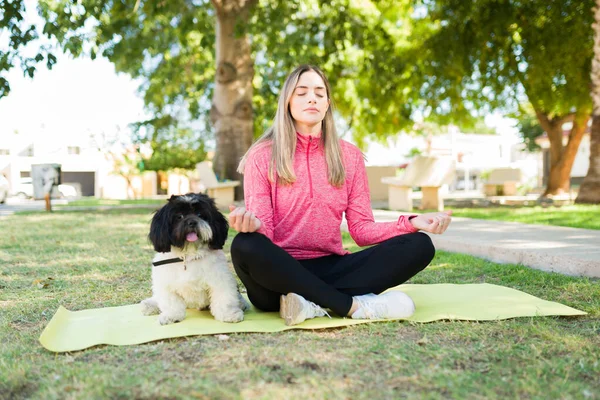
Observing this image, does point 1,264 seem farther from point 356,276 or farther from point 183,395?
point 183,395

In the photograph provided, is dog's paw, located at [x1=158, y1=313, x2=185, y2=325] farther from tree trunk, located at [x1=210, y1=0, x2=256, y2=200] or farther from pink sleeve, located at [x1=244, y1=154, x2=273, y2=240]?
tree trunk, located at [x1=210, y1=0, x2=256, y2=200]

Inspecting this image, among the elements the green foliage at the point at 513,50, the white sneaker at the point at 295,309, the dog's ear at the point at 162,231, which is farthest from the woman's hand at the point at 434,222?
the green foliage at the point at 513,50

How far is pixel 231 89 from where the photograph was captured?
44.2 feet

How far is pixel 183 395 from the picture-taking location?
7.12 ft

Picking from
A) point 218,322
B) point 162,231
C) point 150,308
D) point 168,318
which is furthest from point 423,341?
point 150,308

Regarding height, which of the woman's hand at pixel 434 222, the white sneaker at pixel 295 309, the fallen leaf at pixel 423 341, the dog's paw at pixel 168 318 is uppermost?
the woman's hand at pixel 434 222

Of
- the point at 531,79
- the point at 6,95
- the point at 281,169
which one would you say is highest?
the point at 531,79

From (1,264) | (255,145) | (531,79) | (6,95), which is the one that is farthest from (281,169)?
(531,79)

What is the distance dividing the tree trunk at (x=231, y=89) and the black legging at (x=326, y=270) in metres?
9.91

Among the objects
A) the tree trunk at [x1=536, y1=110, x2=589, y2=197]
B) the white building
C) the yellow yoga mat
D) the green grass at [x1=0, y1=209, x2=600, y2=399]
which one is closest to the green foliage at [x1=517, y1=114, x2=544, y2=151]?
the tree trunk at [x1=536, y1=110, x2=589, y2=197]

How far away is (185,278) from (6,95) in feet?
23.0

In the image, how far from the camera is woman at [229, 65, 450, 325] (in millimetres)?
3402

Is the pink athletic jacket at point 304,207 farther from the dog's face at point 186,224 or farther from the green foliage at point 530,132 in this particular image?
the green foliage at point 530,132

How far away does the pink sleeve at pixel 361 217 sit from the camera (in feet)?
12.2
